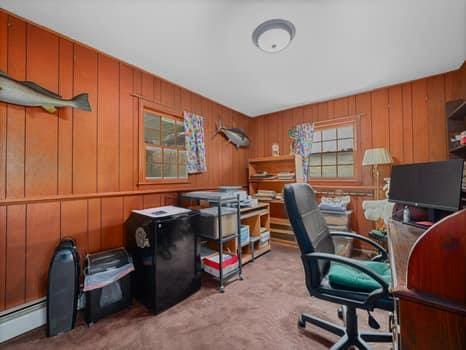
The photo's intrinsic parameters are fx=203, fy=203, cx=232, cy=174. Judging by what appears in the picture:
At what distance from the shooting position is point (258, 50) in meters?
1.98

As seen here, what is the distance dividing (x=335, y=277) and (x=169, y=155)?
219cm

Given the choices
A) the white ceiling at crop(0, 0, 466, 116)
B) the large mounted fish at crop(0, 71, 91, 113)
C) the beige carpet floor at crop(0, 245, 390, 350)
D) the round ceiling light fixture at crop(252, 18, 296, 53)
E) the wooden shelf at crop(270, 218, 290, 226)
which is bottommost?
the beige carpet floor at crop(0, 245, 390, 350)

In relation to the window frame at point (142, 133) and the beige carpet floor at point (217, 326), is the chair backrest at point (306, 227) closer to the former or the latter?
the beige carpet floor at point (217, 326)

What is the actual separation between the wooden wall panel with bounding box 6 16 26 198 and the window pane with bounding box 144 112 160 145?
1010 millimetres

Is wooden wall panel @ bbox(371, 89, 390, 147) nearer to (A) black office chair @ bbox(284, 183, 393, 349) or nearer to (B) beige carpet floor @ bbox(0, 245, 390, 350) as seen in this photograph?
(A) black office chair @ bbox(284, 183, 393, 349)

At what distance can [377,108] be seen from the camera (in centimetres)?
291

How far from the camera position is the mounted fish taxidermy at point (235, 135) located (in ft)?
11.1

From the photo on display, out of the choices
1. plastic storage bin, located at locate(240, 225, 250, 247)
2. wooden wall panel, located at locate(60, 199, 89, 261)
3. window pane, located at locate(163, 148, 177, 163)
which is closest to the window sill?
window pane, located at locate(163, 148, 177, 163)

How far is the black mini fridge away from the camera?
175cm

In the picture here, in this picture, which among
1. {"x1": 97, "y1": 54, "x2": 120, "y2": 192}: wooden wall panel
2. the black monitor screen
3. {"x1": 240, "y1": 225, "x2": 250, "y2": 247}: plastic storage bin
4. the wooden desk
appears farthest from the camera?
{"x1": 240, "y1": 225, "x2": 250, "y2": 247}: plastic storage bin

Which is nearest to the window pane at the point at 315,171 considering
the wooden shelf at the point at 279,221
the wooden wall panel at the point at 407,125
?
the wooden shelf at the point at 279,221

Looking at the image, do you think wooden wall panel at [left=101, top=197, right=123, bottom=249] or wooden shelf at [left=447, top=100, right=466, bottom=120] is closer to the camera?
wooden wall panel at [left=101, top=197, right=123, bottom=249]

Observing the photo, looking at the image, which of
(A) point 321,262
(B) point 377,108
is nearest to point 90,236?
(A) point 321,262

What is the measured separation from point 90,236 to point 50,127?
3.30 ft
